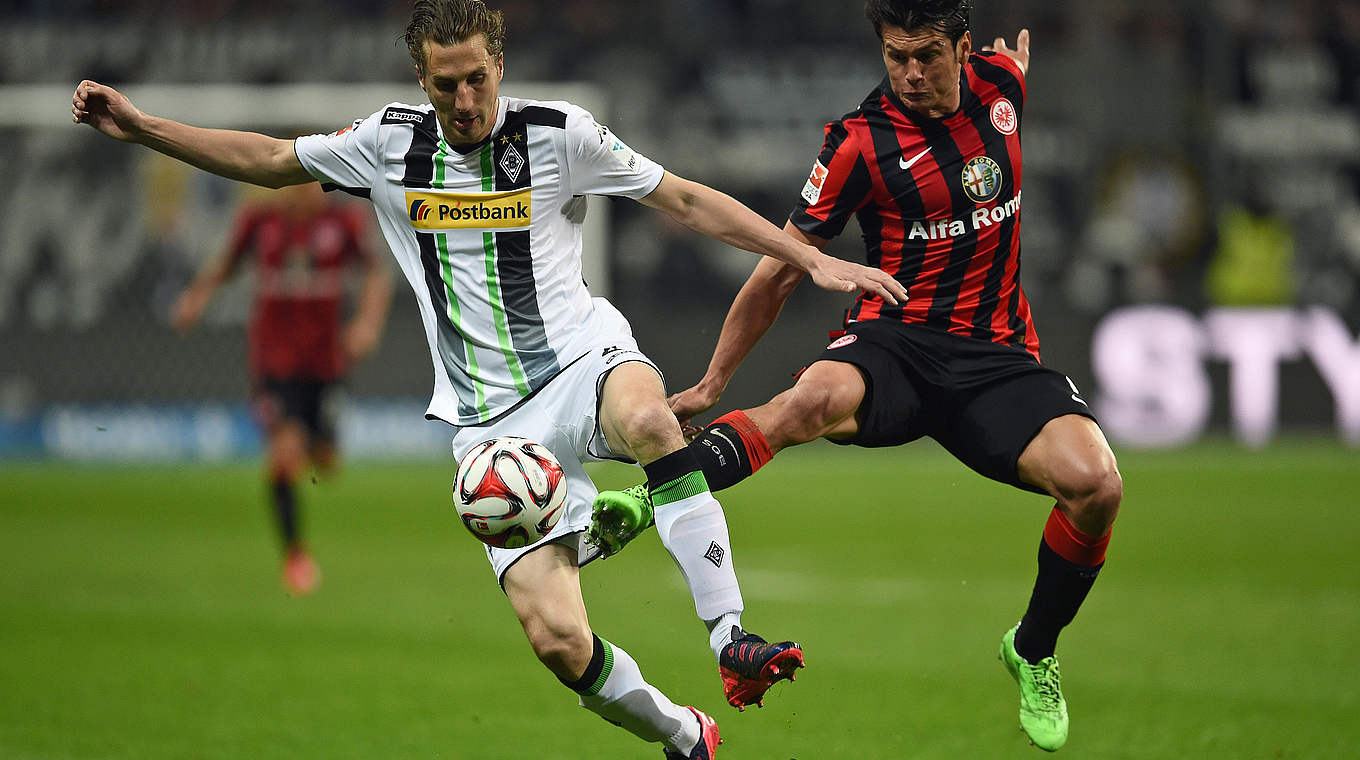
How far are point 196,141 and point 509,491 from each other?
146 cm

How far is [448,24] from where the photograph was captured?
4777mm

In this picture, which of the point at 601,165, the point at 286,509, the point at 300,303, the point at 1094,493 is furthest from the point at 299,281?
the point at 1094,493

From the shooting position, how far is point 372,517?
1369 cm

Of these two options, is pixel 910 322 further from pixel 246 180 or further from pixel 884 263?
pixel 246 180

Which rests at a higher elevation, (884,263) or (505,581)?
(884,263)

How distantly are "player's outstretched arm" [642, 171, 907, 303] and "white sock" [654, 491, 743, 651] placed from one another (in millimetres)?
759

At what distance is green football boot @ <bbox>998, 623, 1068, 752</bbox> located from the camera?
18.4 feet

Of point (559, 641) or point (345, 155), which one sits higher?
point (345, 155)

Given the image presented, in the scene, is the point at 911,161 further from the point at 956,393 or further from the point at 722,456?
the point at 722,456

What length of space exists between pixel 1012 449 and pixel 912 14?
1.46m

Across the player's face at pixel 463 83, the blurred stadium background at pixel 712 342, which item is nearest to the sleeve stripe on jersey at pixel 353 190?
the player's face at pixel 463 83

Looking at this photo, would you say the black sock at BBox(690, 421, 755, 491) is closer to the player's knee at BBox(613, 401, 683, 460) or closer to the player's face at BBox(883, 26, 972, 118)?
the player's knee at BBox(613, 401, 683, 460)

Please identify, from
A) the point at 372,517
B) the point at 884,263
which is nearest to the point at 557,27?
the point at 372,517

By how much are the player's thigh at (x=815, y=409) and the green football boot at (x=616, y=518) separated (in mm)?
744
